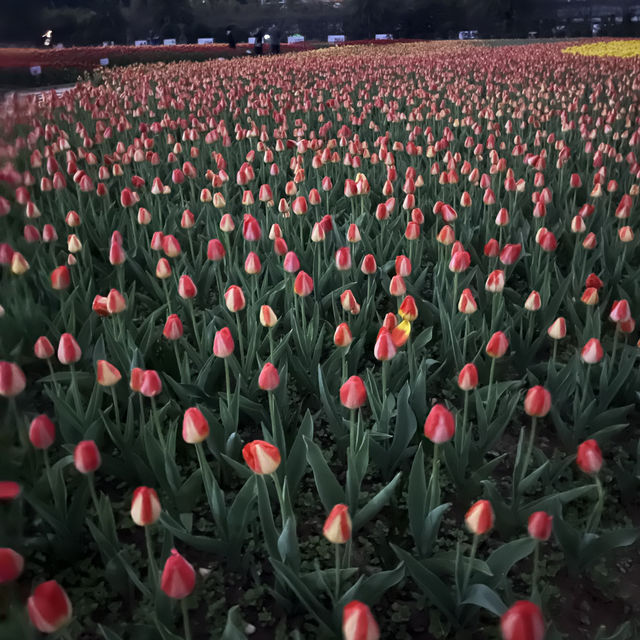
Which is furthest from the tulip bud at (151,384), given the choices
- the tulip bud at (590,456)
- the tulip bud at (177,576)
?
the tulip bud at (590,456)

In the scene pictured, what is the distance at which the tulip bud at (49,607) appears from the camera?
83cm

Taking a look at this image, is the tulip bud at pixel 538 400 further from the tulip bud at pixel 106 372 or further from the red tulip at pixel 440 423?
the tulip bud at pixel 106 372

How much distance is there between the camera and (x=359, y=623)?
82cm

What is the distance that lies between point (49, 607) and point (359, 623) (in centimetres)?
42

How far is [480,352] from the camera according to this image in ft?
7.34

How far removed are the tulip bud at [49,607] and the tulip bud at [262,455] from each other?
16.2 inches

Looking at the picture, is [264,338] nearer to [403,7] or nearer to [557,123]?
[557,123]

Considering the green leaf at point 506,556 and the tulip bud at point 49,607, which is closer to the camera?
the tulip bud at point 49,607

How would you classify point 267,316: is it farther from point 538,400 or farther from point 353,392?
point 538,400

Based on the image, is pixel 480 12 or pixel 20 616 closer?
pixel 20 616

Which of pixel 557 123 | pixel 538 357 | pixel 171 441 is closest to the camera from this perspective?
pixel 171 441

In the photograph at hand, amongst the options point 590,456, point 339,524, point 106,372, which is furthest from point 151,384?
point 590,456

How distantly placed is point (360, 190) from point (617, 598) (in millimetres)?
2212

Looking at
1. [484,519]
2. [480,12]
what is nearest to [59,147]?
[484,519]
